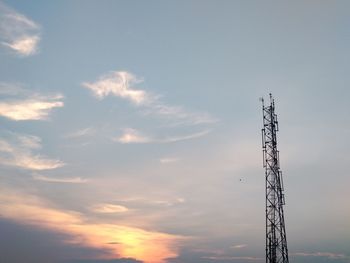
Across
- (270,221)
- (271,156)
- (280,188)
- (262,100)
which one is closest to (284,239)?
(270,221)

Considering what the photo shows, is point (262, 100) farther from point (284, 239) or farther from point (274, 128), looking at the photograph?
point (284, 239)

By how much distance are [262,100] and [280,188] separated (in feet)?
37.7

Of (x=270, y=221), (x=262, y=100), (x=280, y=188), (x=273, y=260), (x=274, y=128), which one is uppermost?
(x=262, y=100)

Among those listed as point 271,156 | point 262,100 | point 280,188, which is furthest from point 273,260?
point 262,100

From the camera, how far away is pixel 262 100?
55.4 metres

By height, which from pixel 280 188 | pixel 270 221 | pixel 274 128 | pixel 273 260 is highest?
pixel 274 128

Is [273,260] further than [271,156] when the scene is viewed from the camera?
No

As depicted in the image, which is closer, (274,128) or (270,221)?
(270,221)

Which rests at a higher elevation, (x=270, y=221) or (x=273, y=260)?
(x=270, y=221)

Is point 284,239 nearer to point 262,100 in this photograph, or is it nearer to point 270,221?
point 270,221

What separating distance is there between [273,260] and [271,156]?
12.6m

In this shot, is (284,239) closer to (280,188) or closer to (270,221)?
(270,221)

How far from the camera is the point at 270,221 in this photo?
169 ft

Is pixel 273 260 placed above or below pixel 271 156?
below
